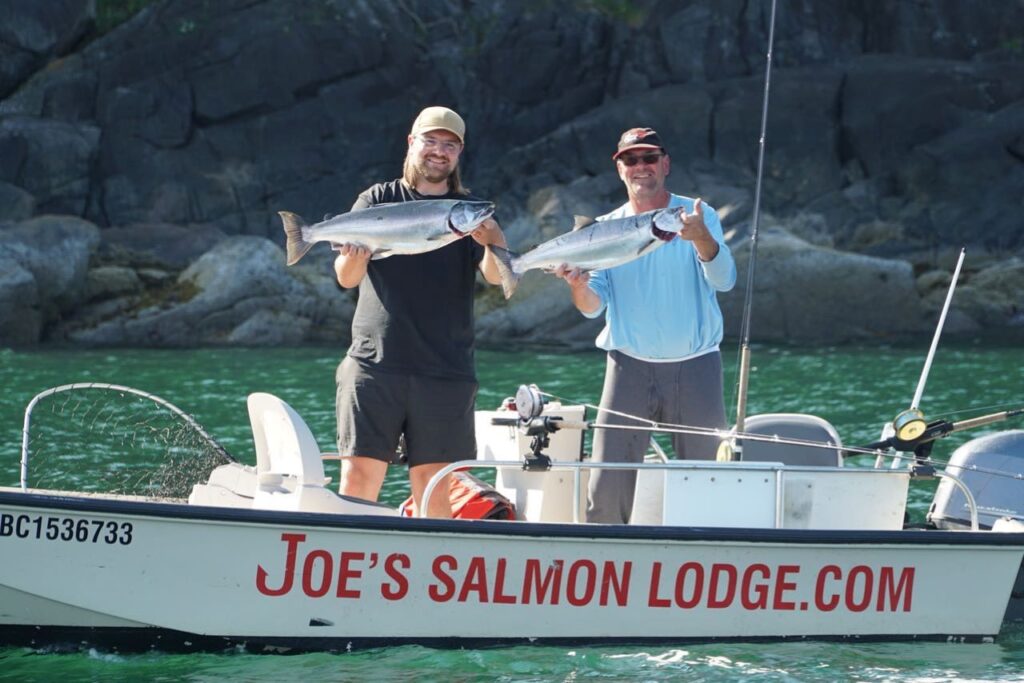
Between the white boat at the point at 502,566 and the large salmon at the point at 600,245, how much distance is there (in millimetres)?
701

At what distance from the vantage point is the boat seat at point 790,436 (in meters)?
7.57

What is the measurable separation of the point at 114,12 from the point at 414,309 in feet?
86.7

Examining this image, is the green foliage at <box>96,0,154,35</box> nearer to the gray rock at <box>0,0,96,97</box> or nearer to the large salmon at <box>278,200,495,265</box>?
the gray rock at <box>0,0,96,97</box>

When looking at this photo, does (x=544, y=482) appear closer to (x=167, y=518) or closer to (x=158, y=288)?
(x=167, y=518)

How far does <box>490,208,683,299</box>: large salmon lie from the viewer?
20.5 feet

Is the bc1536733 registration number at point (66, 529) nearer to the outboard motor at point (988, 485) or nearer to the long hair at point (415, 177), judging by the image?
the long hair at point (415, 177)

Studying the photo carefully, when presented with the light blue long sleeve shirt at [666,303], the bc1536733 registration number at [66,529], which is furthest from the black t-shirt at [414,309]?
the bc1536733 registration number at [66,529]

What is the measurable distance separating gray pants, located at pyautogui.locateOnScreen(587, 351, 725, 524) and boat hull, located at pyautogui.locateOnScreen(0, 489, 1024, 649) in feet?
1.42

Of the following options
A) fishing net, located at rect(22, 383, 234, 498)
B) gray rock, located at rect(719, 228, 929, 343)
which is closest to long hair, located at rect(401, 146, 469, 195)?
fishing net, located at rect(22, 383, 234, 498)

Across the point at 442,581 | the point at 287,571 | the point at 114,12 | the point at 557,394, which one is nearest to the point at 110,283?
the point at 114,12

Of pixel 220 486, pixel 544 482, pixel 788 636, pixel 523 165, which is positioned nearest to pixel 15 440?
pixel 220 486

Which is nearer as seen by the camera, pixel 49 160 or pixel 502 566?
pixel 502 566

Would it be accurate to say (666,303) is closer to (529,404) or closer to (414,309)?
(529,404)

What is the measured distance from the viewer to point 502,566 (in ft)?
21.5
